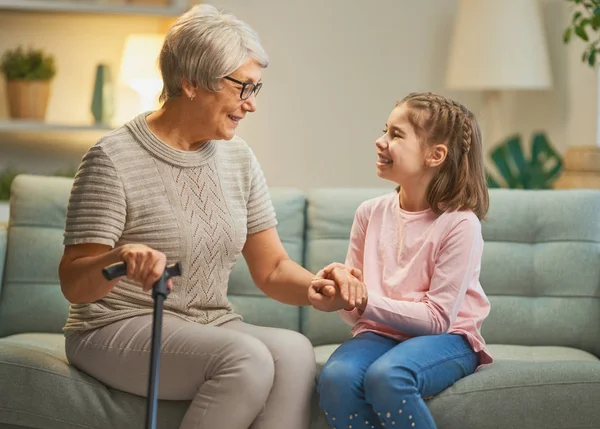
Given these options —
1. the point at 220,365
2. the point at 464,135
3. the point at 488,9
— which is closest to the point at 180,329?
the point at 220,365

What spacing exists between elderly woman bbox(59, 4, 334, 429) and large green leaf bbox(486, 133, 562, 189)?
1.93 meters

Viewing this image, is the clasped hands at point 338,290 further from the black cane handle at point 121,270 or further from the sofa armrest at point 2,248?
the sofa armrest at point 2,248

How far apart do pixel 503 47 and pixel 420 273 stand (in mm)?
1895

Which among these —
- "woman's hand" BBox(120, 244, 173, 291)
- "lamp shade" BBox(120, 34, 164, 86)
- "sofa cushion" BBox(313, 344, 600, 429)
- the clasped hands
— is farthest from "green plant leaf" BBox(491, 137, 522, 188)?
"woman's hand" BBox(120, 244, 173, 291)

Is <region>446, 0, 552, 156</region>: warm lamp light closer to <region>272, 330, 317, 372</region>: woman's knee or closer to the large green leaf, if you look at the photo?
the large green leaf

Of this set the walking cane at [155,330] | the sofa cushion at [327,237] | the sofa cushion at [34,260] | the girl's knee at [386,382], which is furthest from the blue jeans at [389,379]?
the sofa cushion at [34,260]

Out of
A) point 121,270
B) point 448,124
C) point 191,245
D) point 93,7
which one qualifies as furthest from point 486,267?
point 93,7

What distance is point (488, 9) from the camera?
380 cm

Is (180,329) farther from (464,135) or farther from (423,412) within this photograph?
(464,135)

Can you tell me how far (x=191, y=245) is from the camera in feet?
6.89

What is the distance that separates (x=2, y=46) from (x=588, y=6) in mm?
2321

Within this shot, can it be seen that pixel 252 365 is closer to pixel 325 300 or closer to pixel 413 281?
pixel 325 300

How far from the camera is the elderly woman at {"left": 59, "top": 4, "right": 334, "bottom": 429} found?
6.37 ft

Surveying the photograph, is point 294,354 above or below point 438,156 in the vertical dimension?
below
